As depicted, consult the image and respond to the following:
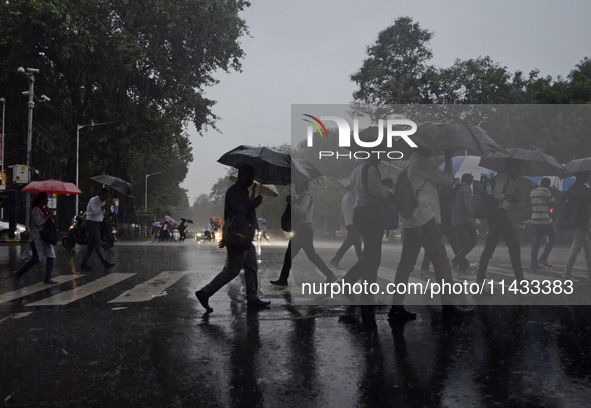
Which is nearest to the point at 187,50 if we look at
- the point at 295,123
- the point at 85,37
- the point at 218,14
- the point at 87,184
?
the point at 218,14

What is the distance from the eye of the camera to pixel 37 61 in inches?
1206

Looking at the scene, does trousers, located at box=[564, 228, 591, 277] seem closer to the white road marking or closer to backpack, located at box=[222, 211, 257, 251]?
backpack, located at box=[222, 211, 257, 251]

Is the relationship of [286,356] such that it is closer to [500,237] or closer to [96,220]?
[500,237]

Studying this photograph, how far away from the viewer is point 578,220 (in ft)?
27.2

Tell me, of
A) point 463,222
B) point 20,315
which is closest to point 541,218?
point 463,222

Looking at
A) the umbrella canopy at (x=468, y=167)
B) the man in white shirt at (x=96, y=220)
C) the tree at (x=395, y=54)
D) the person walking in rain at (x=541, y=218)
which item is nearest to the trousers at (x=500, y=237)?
the person walking in rain at (x=541, y=218)

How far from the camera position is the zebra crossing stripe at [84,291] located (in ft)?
26.1

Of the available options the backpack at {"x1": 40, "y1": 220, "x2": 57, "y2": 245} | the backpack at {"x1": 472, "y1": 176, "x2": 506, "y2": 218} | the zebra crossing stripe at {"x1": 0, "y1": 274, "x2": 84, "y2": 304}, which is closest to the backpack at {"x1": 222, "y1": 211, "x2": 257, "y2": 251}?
the backpack at {"x1": 472, "y1": 176, "x2": 506, "y2": 218}

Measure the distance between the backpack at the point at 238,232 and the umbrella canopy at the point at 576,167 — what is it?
419cm

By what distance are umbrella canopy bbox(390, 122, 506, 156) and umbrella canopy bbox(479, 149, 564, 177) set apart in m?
0.27

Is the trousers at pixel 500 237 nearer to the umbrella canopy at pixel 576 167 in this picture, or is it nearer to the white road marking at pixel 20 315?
the umbrella canopy at pixel 576 167

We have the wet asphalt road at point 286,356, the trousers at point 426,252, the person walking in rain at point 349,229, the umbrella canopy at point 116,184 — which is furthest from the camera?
the umbrella canopy at point 116,184

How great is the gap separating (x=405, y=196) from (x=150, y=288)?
4.95 metres

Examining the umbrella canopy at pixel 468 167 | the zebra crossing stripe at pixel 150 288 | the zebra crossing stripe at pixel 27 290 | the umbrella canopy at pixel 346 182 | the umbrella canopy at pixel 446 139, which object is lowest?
the zebra crossing stripe at pixel 27 290
